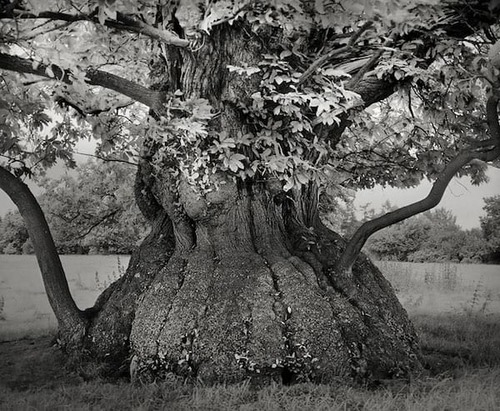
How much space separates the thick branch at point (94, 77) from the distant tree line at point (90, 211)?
546 cm

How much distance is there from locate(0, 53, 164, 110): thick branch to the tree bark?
1666mm

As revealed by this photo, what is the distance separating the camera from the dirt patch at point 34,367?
231 inches

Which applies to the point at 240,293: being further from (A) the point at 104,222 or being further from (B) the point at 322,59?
(A) the point at 104,222

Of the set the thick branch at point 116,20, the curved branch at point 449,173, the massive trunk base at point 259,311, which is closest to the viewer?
the thick branch at point 116,20

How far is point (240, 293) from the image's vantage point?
552 centimetres

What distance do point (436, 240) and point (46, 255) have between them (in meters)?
9.34

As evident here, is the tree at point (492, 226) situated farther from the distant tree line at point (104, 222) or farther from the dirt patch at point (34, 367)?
the dirt patch at point (34, 367)

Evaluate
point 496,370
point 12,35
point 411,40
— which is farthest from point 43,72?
point 496,370

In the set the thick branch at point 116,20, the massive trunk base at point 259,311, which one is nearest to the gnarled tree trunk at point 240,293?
the massive trunk base at point 259,311

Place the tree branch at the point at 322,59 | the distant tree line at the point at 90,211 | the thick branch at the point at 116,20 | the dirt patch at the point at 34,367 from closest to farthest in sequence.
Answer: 1. the thick branch at the point at 116,20
2. the tree branch at the point at 322,59
3. the dirt patch at the point at 34,367
4. the distant tree line at the point at 90,211

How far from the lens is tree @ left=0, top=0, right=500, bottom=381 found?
5109 mm

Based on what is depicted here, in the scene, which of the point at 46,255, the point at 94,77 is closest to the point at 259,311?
the point at 94,77

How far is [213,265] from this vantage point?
5.89m

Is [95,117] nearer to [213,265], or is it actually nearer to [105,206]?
[213,265]
